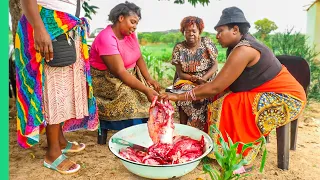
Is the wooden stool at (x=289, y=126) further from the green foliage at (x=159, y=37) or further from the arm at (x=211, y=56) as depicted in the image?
the green foliage at (x=159, y=37)

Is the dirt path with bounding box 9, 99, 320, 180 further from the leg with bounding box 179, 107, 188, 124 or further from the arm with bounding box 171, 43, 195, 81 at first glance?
the arm with bounding box 171, 43, 195, 81

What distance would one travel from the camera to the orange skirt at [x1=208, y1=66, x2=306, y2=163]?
273cm

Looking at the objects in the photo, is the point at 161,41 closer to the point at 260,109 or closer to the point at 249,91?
the point at 249,91

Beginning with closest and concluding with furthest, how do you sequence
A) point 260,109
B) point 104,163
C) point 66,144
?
point 260,109, point 104,163, point 66,144

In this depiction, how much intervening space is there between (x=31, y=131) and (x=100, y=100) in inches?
32.5

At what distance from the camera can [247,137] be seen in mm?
2787

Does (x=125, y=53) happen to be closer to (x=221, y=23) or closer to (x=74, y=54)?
(x=74, y=54)

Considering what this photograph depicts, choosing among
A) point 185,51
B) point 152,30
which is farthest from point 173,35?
point 185,51

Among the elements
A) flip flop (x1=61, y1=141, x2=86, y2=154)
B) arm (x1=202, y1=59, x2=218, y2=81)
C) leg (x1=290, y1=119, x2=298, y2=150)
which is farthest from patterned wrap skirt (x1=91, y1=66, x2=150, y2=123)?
leg (x1=290, y1=119, x2=298, y2=150)

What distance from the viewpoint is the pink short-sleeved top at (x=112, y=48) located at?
3.14 metres

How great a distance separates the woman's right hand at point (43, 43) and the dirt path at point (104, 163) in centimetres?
102

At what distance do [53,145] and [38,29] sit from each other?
3.23 ft

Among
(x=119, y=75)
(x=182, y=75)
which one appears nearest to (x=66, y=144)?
(x=119, y=75)

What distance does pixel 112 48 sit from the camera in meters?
3.13
